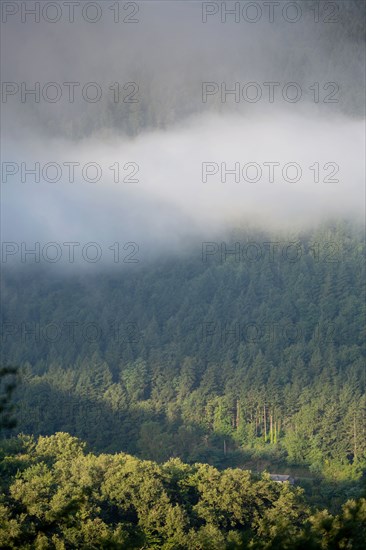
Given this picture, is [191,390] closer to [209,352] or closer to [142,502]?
[209,352]

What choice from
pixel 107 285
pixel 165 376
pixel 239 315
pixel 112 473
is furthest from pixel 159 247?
pixel 112 473

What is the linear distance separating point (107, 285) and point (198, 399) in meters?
37.8

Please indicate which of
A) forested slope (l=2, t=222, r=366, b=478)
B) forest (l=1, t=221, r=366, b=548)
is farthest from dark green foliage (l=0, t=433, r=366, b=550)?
forested slope (l=2, t=222, r=366, b=478)

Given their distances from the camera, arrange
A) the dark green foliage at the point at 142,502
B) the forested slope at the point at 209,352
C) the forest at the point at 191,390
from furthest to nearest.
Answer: the forested slope at the point at 209,352, the forest at the point at 191,390, the dark green foliage at the point at 142,502

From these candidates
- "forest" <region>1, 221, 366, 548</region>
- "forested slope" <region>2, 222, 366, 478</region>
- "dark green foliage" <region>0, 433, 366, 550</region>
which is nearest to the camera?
"dark green foliage" <region>0, 433, 366, 550</region>

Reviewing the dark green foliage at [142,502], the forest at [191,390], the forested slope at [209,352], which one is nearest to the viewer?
the dark green foliage at [142,502]

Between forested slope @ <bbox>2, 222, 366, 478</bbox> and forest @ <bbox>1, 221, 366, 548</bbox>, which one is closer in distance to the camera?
forest @ <bbox>1, 221, 366, 548</bbox>

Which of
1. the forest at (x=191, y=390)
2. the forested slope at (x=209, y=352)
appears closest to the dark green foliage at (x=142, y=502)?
the forest at (x=191, y=390)

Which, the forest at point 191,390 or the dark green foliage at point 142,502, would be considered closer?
the dark green foliage at point 142,502

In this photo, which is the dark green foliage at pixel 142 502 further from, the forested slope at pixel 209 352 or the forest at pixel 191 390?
the forested slope at pixel 209 352

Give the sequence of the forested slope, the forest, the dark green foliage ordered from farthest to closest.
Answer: the forested slope < the forest < the dark green foliage

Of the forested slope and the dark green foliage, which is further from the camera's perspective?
the forested slope

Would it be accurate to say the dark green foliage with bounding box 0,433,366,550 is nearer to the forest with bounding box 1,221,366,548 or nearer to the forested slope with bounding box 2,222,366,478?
the forest with bounding box 1,221,366,548

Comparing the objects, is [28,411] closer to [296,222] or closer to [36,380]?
[36,380]
